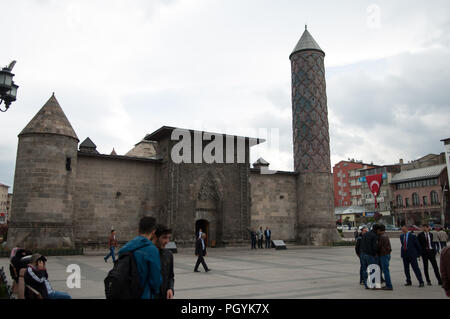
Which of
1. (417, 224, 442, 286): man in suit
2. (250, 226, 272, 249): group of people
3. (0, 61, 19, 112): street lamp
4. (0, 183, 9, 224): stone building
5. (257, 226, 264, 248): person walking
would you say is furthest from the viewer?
(0, 183, 9, 224): stone building

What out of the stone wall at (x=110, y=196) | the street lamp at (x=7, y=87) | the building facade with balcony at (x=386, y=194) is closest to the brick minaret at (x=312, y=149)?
the stone wall at (x=110, y=196)

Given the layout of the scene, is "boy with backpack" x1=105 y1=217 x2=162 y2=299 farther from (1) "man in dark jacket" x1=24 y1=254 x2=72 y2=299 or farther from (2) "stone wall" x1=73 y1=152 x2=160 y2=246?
(2) "stone wall" x1=73 y1=152 x2=160 y2=246

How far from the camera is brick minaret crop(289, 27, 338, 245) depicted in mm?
26859

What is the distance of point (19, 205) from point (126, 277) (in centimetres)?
1803

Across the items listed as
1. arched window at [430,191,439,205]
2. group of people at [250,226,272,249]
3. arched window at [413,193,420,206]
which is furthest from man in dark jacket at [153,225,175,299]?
arched window at [413,193,420,206]

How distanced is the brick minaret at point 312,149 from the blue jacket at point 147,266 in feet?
81.7

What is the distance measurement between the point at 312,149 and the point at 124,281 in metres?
25.5

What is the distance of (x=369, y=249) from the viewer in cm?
840

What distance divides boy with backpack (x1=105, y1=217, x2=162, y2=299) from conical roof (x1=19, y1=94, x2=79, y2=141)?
1840 cm

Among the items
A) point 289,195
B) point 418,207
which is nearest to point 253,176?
point 289,195

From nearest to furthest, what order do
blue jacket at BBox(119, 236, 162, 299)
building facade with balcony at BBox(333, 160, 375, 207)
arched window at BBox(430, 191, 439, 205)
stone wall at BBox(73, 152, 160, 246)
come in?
1. blue jacket at BBox(119, 236, 162, 299)
2. stone wall at BBox(73, 152, 160, 246)
3. arched window at BBox(430, 191, 439, 205)
4. building facade with balcony at BBox(333, 160, 375, 207)

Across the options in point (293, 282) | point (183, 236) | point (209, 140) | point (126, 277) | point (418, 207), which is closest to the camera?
point (126, 277)

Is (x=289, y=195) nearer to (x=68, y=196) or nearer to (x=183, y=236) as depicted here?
(x=183, y=236)

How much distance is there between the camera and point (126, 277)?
3004 millimetres
